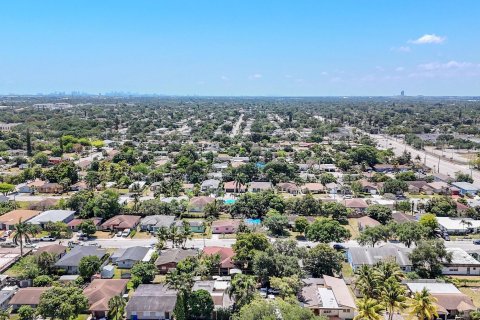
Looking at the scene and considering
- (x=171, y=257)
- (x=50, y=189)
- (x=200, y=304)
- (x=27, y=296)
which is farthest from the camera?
(x=50, y=189)

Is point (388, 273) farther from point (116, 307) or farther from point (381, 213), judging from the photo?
point (381, 213)

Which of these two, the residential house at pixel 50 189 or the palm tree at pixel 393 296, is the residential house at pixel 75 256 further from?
the residential house at pixel 50 189

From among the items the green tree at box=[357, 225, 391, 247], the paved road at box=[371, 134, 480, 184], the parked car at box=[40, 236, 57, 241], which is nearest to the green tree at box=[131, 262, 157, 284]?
the parked car at box=[40, 236, 57, 241]

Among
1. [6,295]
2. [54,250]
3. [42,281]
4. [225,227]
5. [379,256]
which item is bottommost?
[6,295]

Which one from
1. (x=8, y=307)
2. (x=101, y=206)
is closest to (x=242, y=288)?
(x=8, y=307)

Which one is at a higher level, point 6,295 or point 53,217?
point 53,217

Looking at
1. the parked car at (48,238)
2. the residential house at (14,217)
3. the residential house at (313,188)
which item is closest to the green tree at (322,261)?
the parked car at (48,238)

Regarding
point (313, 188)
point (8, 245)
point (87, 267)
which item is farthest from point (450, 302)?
point (8, 245)
